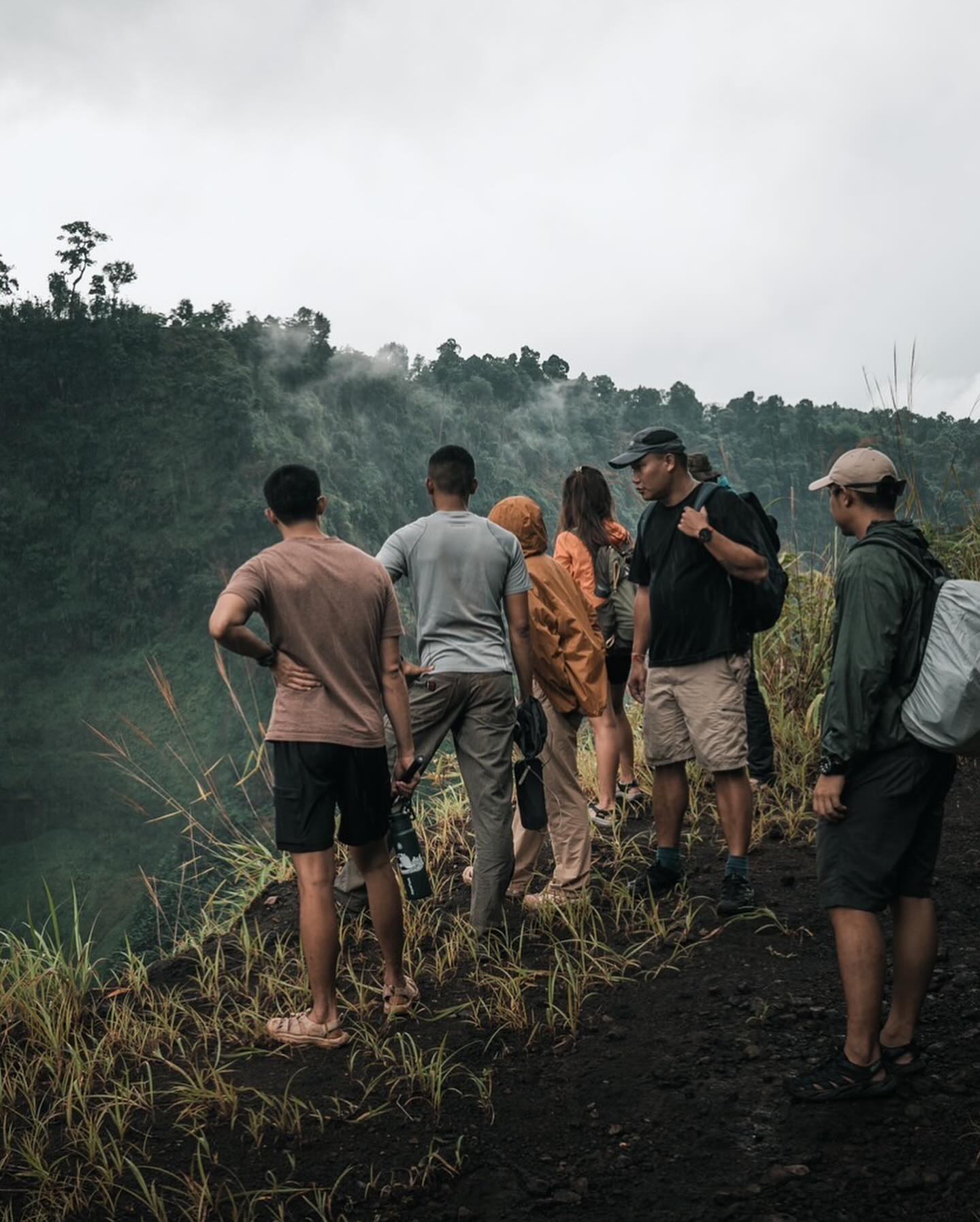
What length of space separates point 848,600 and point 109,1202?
220 centimetres

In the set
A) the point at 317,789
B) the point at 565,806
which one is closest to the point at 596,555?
the point at 565,806

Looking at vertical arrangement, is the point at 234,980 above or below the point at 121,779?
above

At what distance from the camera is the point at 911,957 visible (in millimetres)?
2771

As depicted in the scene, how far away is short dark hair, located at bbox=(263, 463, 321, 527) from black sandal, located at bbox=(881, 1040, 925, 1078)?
6.78ft

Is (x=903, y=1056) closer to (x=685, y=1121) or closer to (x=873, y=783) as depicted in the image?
(x=685, y=1121)

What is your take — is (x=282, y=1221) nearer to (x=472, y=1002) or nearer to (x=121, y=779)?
(x=472, y=1002)

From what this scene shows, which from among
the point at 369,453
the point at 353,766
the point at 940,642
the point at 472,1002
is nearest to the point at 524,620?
the point at 353,766

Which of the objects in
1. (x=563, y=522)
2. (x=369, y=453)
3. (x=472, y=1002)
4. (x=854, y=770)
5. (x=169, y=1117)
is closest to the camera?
(x=854, y=770)

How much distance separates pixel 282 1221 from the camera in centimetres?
253

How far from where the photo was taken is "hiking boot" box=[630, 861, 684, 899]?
13.7 feet

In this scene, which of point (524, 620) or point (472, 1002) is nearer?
point (472, 1002)

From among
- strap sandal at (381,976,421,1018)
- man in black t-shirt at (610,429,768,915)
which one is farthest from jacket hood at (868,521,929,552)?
strap sandal at (381,976,421,1018)

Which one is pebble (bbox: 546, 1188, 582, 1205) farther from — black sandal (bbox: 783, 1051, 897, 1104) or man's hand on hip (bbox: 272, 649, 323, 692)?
man's hand on hip (bbox: 272, 649, 323, 692)

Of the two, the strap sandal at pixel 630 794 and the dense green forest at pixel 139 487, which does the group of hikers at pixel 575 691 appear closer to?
the strap sandal at pixel 630 794
